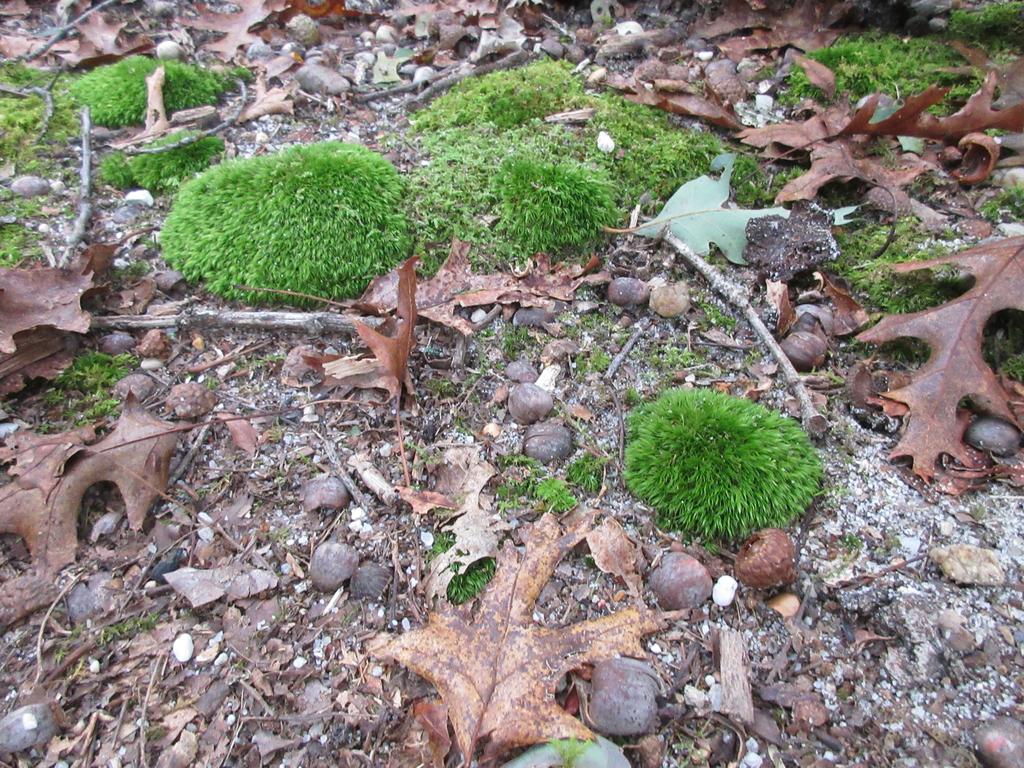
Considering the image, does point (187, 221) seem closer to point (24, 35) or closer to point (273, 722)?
point (273, 722)

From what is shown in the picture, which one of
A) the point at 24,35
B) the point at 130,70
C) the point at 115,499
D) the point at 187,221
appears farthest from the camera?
the point at 24,35

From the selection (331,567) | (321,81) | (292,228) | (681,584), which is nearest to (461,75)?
(321,81)

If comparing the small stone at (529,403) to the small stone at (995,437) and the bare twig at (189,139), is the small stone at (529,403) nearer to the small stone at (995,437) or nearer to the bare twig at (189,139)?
the small stone at (995,437)

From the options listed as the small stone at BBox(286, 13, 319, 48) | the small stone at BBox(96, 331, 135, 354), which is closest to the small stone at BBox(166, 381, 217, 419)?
the small stone at BBox(96, 331, 135, 354)

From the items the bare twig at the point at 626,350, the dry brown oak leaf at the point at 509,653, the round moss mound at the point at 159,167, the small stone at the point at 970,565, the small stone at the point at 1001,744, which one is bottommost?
the dry brown oak leaf at the point at 509,653

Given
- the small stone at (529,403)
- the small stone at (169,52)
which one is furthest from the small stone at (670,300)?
the small stone at (169,52)

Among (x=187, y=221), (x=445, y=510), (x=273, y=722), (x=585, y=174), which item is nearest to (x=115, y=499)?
(x=273, y=722)

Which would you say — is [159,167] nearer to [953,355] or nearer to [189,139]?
[189,139]
